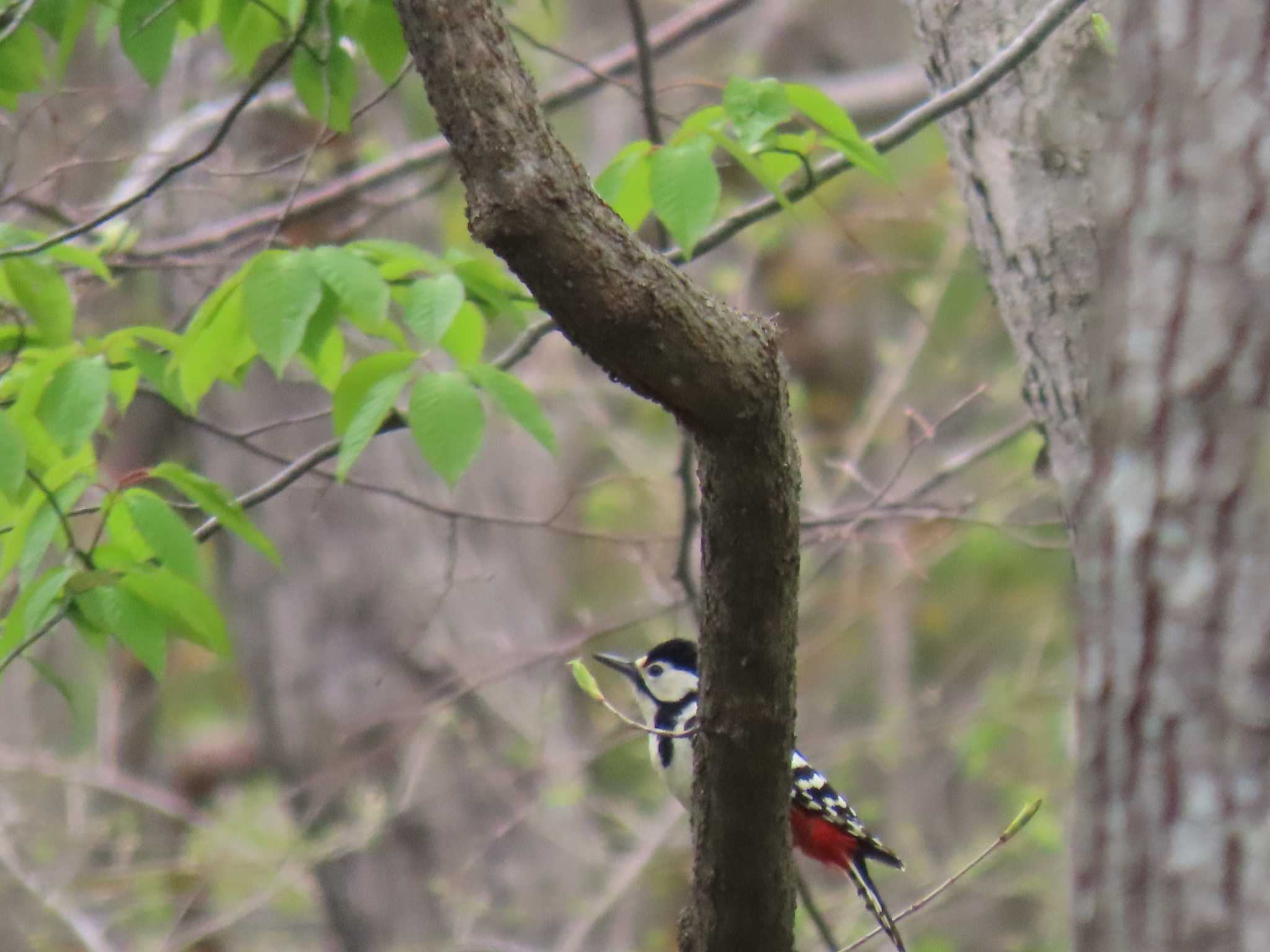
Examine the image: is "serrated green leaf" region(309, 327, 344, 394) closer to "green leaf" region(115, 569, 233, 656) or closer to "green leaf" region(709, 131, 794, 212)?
"green leaf" region(115, 569, 233, 656)

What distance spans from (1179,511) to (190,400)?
7.61 ft

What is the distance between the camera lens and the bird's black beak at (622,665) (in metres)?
5.34

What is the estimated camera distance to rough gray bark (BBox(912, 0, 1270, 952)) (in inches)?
67.6

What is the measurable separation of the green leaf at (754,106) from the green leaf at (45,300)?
1.57m

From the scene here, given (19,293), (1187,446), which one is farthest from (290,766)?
(1187,446)

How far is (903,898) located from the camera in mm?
9625

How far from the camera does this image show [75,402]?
132 inches

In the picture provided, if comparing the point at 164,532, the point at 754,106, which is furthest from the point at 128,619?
the point at 754,106

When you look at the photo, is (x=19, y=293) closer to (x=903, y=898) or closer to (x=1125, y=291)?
(x=1125, y=291)

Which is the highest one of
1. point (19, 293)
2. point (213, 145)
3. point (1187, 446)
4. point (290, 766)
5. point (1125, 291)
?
point (290, 766)

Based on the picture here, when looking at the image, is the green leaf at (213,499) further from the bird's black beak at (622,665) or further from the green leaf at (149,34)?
the bird's black beak at (622,665)

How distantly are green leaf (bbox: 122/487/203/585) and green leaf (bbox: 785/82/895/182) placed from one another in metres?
1.54

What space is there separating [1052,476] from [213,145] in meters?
2.09

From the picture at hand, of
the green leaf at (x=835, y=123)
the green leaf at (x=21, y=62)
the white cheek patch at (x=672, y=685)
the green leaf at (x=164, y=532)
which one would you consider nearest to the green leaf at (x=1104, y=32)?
the green leaf at (x=835, y=123)
